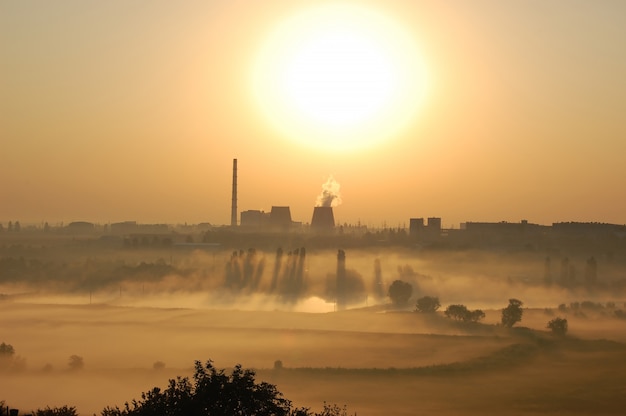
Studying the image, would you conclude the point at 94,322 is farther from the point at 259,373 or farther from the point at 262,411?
the point at 262,411

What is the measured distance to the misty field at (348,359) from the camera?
64.2 metres

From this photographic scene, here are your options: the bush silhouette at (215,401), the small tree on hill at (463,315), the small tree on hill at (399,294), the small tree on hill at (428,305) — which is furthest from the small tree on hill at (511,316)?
the bush silhouette at (215,401)

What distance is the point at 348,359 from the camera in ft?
273

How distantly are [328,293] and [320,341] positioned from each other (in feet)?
267

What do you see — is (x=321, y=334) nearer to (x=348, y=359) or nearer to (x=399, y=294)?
(x=348, y=359)

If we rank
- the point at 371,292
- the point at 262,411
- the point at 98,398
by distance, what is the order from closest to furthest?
the point at 262,411 < the point at 98,398 < the point at 371,292

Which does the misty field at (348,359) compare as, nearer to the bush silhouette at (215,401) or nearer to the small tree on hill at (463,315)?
the small tree on hill at (463,315)

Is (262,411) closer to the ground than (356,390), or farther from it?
farther from it

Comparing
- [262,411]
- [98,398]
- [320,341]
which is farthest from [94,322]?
[262,411]

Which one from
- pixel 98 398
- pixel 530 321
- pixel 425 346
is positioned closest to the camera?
pixel 98 398

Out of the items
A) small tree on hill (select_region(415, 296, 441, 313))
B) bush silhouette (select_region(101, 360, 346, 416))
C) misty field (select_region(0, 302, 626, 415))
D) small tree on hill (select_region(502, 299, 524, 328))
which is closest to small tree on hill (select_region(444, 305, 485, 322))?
misty field (select_region(0, 302, 626, 415))

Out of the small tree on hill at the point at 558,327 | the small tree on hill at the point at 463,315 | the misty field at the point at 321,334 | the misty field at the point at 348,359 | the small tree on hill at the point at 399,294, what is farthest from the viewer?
the small tree on hill at the point at 399,294

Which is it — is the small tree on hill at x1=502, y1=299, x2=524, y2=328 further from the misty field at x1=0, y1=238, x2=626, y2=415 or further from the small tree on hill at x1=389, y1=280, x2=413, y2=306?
the small tree on hill at x1=389, y1=280, x2=413, y2=306

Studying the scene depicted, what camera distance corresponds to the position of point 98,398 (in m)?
61.9
